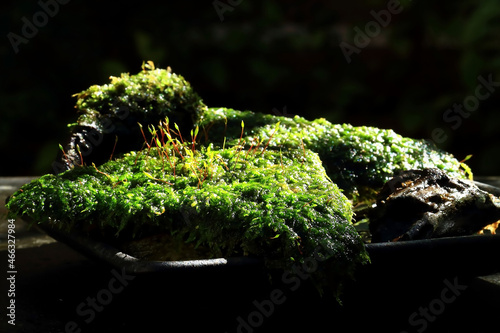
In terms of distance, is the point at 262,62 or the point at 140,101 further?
the point at 262,62

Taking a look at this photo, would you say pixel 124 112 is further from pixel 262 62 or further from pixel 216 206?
Result: pixel 262 62

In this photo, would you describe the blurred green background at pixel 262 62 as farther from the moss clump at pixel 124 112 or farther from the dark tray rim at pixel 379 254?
the dark tray rim at pixel 379 254

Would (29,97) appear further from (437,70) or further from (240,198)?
(240,198)

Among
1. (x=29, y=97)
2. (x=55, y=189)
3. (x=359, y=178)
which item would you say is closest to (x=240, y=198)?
(x=55, y=189)

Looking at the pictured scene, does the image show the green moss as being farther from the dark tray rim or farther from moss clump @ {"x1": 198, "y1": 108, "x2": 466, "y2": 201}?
the dark tray rim

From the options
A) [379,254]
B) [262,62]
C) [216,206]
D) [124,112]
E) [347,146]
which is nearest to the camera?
[379,254]

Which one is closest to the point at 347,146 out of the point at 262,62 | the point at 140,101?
the point at 140,101

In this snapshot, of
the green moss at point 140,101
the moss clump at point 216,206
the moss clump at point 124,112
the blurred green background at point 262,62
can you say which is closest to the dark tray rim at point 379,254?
the moss clump at point 216,206

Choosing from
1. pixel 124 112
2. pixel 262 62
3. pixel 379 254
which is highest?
pixel 262 62
